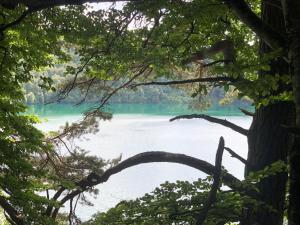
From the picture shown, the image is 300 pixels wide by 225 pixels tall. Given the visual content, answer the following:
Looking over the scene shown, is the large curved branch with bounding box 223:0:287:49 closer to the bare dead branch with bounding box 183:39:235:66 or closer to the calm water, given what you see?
the bare dead branch with bounding box 183:39:235:66

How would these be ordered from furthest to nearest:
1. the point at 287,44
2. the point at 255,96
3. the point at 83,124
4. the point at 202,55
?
1. the point at 83,124
2. the point at 202,55
3. the point at 255,96
4. the point at 287,44

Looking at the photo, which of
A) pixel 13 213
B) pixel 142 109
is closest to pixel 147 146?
pixel 13 213

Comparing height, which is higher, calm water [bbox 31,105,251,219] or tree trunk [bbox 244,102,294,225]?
tree trunk [bbox 244,102,294,225]

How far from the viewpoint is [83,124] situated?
9.00 metres

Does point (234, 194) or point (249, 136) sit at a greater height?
point (249, 136)

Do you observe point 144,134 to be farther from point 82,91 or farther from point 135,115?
point 82,91

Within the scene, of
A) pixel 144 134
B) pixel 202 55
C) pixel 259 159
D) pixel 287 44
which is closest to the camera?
pixel 287 44

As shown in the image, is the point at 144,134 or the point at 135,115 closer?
the point at 144,134

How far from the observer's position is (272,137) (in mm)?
4109

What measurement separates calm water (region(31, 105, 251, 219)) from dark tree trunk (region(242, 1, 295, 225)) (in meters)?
10.1

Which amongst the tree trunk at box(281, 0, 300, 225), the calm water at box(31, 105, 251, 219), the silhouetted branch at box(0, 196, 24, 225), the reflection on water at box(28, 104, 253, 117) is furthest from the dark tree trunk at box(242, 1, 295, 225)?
the reflection on water at box(28, 104, 253, 117)

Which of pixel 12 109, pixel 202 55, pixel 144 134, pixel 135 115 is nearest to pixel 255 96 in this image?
pixel 202 55

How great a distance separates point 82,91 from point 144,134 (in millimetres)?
27379

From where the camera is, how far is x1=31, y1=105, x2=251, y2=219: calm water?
20.7 metres
